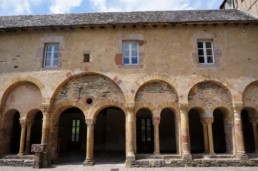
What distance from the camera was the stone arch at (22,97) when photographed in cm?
1034

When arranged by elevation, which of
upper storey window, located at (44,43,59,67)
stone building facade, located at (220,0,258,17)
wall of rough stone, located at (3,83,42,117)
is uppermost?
stone building facade, located at (220,0,258,17)

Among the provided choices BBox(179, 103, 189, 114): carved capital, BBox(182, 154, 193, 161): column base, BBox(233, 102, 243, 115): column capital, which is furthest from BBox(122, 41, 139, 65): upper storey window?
BBox(233, 102, 243, 115): column capital

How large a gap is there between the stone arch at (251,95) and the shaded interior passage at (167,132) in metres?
4.29

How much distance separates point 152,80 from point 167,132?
4673 mm

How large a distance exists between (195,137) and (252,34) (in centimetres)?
669

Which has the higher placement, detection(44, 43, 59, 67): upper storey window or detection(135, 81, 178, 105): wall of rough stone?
detection(44, 43, 59, 67): upper storey window

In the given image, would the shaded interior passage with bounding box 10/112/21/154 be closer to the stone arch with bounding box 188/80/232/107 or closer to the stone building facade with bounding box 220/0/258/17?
the stone arch with bounding box 188/80/232/107

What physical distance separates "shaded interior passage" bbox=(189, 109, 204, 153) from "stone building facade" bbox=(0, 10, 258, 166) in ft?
8.19

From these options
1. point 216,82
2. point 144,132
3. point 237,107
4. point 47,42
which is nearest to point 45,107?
point 47,42

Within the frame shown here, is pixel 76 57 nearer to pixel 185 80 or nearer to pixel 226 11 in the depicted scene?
pixel 185 80

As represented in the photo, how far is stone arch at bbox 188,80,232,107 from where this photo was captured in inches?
396

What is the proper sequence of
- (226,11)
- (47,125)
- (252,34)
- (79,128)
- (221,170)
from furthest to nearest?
(79,128) → (226,11) → (252,34) → (47,125) → (221,170)

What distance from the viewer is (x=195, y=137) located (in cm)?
1294

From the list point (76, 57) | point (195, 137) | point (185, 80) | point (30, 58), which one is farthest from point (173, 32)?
point (30, 58)
